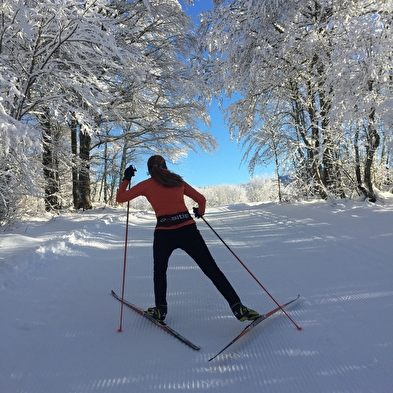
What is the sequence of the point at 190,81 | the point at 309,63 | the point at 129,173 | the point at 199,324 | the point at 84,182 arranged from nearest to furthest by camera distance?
1. the point at 199,324
2. the point at 129,173
3. the point at 309,63
4. the point at 190,81
5. the point at 84,182

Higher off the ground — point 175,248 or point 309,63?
point 309,63

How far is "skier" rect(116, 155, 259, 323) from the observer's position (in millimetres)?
2697

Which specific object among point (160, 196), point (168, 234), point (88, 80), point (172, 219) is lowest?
point (168, 234)

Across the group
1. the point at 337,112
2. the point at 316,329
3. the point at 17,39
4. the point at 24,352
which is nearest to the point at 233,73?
the point at 337,112

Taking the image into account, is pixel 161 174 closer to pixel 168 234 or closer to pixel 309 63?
pixel 168 234

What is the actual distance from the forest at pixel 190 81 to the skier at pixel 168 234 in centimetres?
171

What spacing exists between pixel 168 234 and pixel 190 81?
833 centimetres

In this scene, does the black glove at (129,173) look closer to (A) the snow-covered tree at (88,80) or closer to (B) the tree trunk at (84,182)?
(A) the snow-covered tree at (88,80)

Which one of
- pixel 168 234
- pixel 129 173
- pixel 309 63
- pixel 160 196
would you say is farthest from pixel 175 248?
pixel 309 63

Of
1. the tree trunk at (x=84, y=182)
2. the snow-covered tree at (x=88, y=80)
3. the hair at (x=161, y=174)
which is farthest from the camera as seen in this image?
the tree trunk at (x=84, y=182)

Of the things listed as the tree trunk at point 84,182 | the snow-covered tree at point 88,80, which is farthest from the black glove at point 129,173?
the tree trunk at point 84,182

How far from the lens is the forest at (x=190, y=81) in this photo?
480 cm

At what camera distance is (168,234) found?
2738mm

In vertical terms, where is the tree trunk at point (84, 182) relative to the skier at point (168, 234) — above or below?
above
